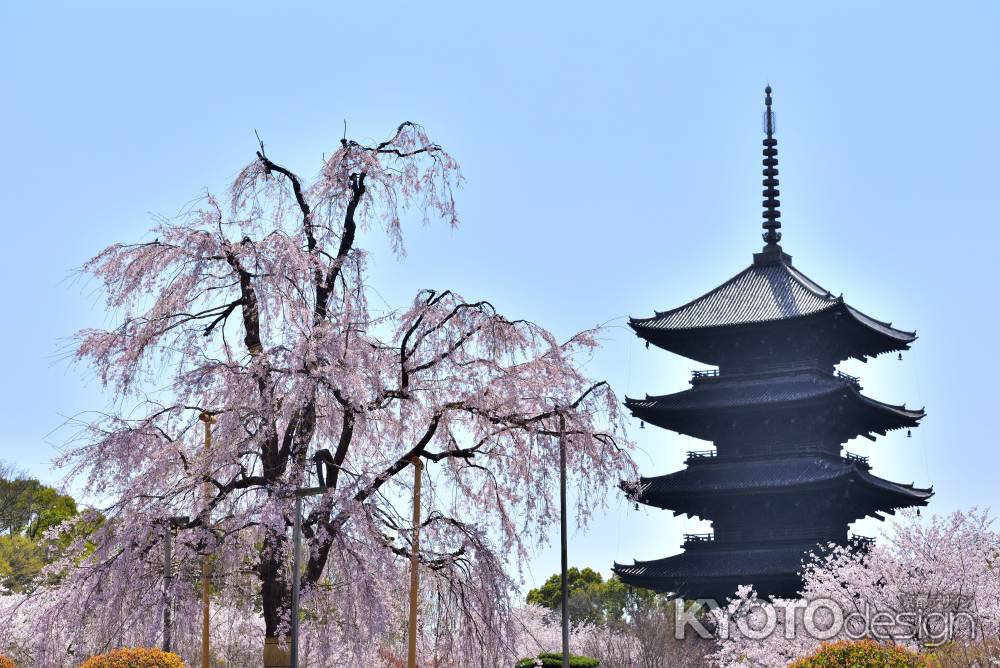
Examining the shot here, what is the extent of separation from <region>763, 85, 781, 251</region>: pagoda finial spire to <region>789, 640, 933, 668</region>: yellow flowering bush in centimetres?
2733

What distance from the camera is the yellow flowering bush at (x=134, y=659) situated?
70.1ft

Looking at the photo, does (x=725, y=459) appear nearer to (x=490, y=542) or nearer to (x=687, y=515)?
(x=687, y=515)

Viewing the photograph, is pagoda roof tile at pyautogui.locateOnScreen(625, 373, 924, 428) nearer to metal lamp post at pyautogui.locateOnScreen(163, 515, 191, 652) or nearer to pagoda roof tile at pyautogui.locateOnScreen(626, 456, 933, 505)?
pagoda roof tile at pyautogui.locateOnScreen(626, 456, 933, 505)

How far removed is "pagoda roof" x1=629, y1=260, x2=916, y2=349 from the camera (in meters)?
43.3

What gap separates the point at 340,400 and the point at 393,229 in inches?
175

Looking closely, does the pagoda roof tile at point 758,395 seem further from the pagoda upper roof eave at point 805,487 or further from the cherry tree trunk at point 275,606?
the cherry tree trunk at point 275,606

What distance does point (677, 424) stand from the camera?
1770 inches

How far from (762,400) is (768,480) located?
261 centimetres

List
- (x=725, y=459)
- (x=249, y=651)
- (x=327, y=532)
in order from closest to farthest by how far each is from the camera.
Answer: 1. (x=327, y=532)
2. (x=249, y=651)
3. (x=725, y=459)

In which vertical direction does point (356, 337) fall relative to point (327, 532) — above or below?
above

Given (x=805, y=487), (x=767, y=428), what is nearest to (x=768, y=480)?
(x=805, y=487)

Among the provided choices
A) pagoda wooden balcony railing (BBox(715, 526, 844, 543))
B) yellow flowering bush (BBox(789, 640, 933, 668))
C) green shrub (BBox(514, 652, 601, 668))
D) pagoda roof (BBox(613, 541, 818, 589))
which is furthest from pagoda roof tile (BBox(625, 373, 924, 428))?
yellow flowering bush (BBox(789, 640, 933, 668))

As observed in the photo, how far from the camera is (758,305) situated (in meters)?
44.5

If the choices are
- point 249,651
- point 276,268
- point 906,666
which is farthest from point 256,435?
point 249,651
